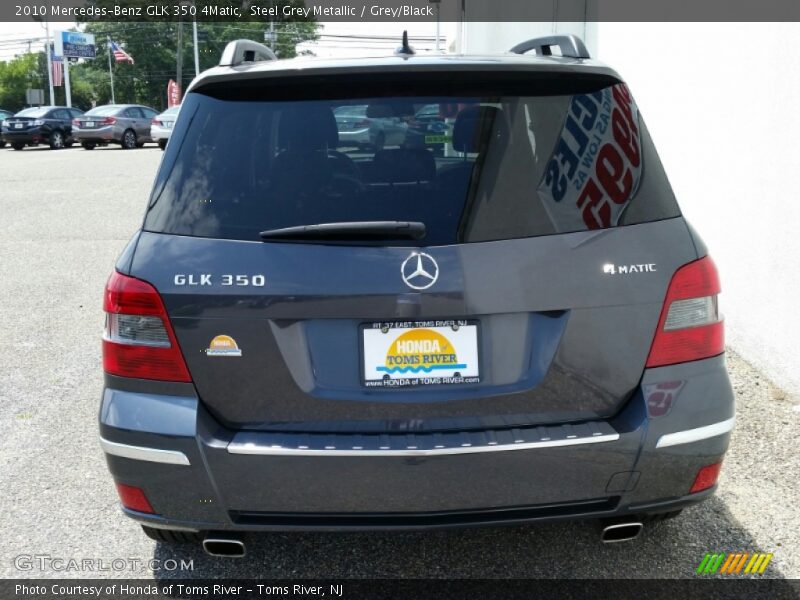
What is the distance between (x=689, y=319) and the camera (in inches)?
109

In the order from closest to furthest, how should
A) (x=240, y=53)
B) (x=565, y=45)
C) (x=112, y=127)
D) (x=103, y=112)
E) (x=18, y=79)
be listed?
1. (x=240, y=53)
2. (x=565, y=45)
3. (x=112, y=127)
4. (x=103, y=112)
5. (x=18, y=79)

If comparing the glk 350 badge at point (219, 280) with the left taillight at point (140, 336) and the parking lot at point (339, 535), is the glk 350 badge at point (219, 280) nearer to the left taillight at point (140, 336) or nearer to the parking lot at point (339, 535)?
the left taillight at point (140, 336)

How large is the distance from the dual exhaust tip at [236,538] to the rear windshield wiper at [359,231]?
98 cm

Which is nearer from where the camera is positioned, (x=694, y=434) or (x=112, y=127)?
(x=694, y=434)

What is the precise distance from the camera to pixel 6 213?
43.4ft

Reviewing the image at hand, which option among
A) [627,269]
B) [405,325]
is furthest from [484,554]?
[627,269]

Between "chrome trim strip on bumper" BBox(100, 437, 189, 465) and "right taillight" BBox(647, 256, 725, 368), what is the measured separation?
57.9 inches

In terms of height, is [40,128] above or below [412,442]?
below

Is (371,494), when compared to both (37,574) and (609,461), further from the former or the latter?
(37,574)

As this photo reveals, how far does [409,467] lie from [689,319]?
39.7 inches

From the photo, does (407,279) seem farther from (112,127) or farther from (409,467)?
(112,127)

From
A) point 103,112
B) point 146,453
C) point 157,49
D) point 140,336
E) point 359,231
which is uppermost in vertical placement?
point 359,231

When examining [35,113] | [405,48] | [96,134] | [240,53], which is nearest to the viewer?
[240,53]
